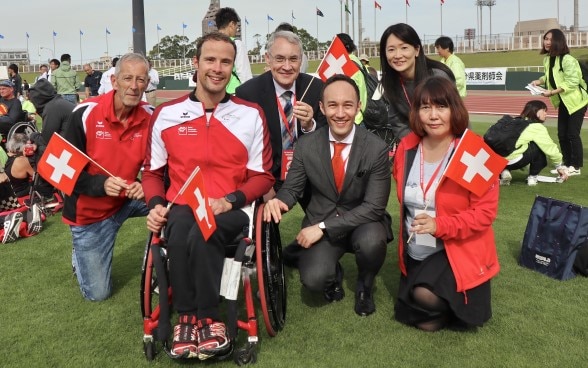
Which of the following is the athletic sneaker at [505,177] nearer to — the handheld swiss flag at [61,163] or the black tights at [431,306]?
the black tights at [431,306]

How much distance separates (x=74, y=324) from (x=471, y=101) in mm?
21424

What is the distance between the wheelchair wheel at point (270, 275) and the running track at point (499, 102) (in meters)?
14.8

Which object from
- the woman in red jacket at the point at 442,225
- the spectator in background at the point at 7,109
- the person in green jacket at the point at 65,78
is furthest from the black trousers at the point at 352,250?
the person in green jacket at the point at 65,78

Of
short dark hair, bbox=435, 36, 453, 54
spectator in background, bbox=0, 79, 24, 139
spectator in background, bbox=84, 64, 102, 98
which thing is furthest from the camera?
spectator in background, bbox=84, 64, 102, 98

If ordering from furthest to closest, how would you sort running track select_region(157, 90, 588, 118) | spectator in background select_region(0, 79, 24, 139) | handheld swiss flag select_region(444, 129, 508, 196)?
running track select_region(157, 90, 588, 118), spectator in background select_region(0, 79, 24, 139), handheld swiss flag select_region(444, 129, 508, 196)

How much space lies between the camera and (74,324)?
3.42 m

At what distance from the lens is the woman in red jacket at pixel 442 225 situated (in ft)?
9.93

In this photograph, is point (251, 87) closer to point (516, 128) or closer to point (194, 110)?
point (194, 110)

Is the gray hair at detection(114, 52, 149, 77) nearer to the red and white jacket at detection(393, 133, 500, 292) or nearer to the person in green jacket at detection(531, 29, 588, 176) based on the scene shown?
the red and white jacket at detection(393, 133, 500, 292)

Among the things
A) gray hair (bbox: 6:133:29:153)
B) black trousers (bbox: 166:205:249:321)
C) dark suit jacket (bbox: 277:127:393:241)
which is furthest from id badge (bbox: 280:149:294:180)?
gray hair (bbox: 6:133:29:153)

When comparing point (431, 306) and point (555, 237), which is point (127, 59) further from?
point (555, 237)

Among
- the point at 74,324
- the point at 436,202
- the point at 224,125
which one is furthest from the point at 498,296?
the point at 74,324

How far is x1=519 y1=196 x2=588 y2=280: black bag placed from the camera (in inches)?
150

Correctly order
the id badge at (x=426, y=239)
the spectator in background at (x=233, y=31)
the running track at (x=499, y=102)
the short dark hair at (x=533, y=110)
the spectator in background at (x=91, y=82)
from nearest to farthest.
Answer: the id badge at (x=426, y=239) → the spectator in background at (x=233, y=31) → the short dark hair at (x=533, y=110) → the spectator in background at (x=91, y=82) → the running track at (x=499, y=102)
